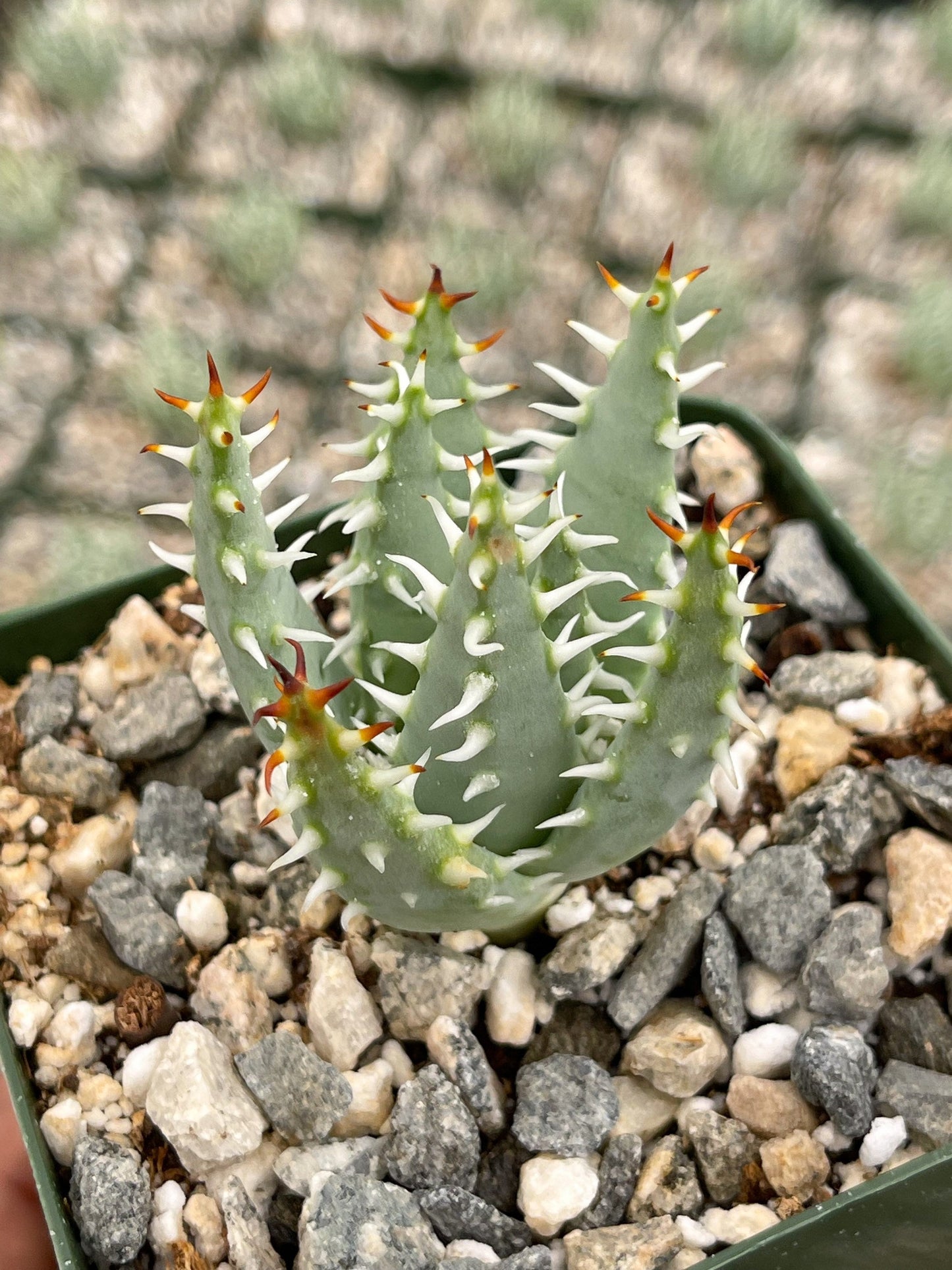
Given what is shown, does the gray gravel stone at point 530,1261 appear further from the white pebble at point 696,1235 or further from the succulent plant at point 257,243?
the succulent plant at point 257,243

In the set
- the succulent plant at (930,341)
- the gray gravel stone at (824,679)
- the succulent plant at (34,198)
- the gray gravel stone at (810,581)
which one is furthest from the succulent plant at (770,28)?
the gray gravel stone at (824,679)

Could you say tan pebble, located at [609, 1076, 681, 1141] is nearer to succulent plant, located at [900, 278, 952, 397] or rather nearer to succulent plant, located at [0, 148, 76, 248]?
succulent plant, located at [900, 278, 952, 397]

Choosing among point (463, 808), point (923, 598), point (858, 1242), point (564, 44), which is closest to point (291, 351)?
point (564, 44)

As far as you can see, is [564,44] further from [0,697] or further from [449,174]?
[0,697]

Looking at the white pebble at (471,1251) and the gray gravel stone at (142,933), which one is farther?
the gray gravel stone at (142,933)

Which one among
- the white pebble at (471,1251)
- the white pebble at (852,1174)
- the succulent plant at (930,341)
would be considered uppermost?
the succulent plant at (930,341)
